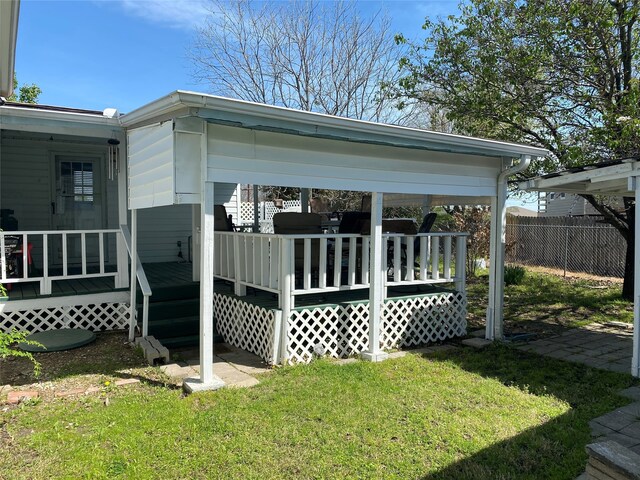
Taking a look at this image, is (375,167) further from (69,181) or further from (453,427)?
(69,181)

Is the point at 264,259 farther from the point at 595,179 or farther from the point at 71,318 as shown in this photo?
the point at 595,179

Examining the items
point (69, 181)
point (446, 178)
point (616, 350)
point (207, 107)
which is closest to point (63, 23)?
point (69, 181)

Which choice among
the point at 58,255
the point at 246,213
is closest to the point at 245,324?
the point at 58,255

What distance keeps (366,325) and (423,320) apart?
3.32ft

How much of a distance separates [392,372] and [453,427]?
1447 mm

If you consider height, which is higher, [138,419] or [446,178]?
[446,178]

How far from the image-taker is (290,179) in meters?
4.83

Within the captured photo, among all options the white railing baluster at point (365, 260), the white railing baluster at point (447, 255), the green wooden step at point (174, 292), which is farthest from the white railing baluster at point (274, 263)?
the white railing baluster at point (447, 255)

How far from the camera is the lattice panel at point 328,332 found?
5.37m

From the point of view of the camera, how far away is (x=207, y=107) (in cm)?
392

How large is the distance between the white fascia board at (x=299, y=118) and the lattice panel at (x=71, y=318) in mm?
2705

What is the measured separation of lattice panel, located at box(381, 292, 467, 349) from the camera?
6.16 metres

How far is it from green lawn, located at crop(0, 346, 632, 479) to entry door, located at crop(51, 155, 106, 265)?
4.96 m

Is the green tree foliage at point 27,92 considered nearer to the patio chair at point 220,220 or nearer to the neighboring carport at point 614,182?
the patio chair at point 220,220
